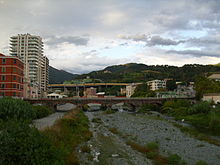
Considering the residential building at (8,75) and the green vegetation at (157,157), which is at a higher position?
the residential building at (8,75)

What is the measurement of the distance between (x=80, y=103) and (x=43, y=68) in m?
86.0

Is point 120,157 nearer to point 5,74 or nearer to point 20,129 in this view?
point 20,129

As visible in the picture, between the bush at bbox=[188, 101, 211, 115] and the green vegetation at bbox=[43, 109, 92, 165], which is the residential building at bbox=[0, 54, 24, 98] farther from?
the bush at bbox=[188, 101, 211, 115]

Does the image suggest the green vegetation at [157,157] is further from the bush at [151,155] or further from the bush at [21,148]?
the bush at [21,148]

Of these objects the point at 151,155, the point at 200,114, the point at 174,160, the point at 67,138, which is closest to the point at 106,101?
the point at 200,114

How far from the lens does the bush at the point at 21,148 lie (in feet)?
38.4

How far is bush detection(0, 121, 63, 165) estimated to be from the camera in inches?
461

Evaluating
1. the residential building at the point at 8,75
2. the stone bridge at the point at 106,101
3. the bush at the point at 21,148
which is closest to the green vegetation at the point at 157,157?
the bush at the point at 21,148

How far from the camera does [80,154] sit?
2123cm

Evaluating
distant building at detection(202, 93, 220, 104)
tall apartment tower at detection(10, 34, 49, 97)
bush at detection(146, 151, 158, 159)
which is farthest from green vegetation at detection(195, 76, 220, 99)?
tall apartment tower at detection(10, 34, 49, 97)

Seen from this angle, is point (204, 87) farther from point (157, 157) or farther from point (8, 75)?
point (157, 157)

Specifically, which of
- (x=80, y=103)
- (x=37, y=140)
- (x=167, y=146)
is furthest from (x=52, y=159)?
(x=80, y=103)

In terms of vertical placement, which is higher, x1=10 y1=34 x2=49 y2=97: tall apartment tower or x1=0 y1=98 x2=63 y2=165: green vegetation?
x1=10 y1=34 x2=49 y2=97: tall apartment tower

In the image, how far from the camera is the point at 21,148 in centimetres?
1168
